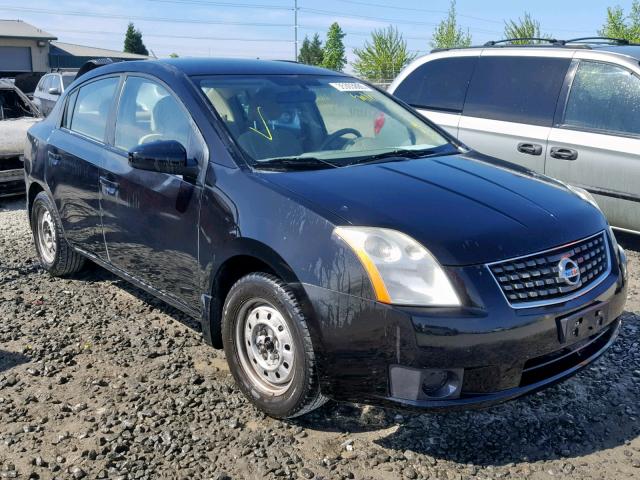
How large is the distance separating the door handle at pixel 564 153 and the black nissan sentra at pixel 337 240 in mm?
2009

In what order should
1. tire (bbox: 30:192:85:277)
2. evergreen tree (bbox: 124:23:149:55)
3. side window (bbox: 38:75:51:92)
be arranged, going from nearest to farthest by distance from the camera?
1. tire (bbox: 30:192:85:277)
2. side window (bbox: 38:75:51:92)
3. evergreen tree (bbox: 124:23:149:55)

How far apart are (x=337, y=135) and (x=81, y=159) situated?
5.95ft

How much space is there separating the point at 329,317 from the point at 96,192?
220 centimetres

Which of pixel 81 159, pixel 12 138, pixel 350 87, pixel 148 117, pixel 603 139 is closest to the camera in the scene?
pixel 148 117

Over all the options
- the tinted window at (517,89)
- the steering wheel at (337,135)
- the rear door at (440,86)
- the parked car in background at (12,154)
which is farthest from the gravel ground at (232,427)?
the parked car in background at (12,154)

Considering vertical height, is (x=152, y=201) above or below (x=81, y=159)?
below

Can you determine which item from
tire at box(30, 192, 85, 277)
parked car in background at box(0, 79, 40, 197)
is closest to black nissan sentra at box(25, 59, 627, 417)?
tire at box(30, 192, 85, 277)

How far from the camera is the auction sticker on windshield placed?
4.13m

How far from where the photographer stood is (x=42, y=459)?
9.32ft

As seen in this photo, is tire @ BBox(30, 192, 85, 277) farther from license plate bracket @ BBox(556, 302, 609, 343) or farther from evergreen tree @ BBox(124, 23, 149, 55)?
evergreen tree @ BBox(124, 23, 149, 55)

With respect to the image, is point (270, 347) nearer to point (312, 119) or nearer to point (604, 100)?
point (312, 119)

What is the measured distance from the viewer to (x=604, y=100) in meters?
5.55

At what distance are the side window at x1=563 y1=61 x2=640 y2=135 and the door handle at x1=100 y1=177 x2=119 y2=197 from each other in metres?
3.92

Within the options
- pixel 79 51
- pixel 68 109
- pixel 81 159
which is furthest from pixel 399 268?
pixel 79 51
